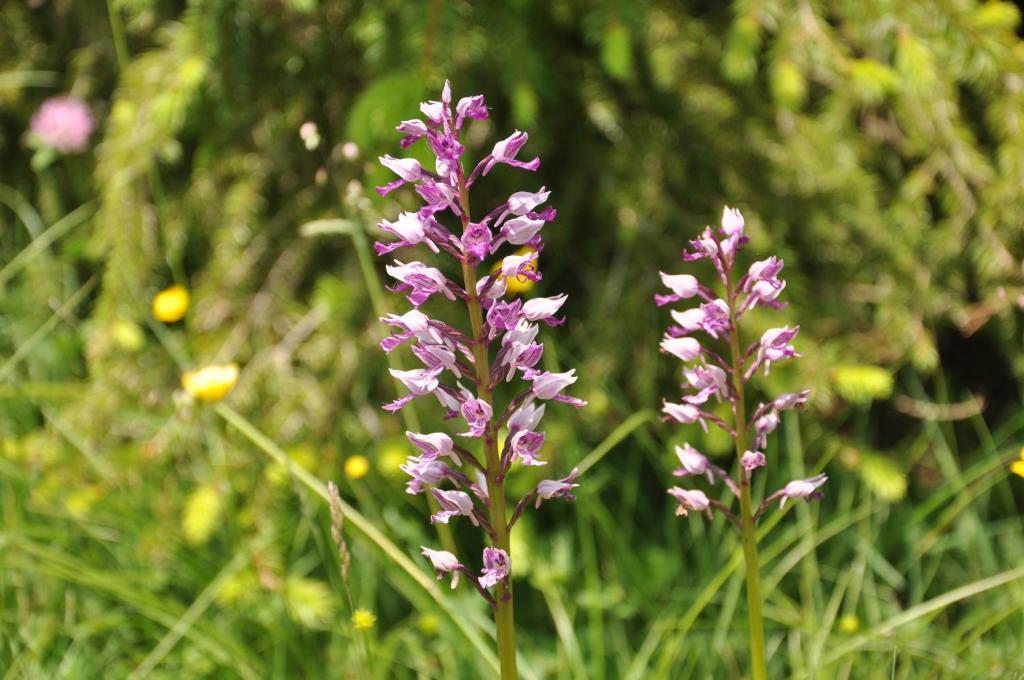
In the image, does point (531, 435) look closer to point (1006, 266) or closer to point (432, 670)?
point (432, 670)

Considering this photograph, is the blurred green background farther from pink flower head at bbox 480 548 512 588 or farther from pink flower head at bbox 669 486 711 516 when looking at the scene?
pink flower head at bbox 480 548 512 588

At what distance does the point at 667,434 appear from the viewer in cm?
307

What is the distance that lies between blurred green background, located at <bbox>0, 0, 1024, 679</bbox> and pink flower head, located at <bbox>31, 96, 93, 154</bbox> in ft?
1.04

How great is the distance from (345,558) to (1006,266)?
210 cm

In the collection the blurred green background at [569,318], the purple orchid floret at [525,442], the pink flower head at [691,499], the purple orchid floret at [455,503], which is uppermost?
the purple orchid floret at [525,442]

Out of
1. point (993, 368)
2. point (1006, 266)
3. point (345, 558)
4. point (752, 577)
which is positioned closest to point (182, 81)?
point (345, 558)

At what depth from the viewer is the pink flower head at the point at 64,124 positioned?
3.46 metres

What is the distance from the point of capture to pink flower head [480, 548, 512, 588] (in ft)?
4.06

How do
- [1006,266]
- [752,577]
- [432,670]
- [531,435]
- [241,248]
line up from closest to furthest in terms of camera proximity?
1. [531,435]
2. [752,577]
3. [432,670]
4. [1006,266]
5. [241,248]

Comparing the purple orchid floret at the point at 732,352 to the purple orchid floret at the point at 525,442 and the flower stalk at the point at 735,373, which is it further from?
the purple orchid floret at the point at 525,442

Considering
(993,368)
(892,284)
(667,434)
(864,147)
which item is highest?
(864,147)

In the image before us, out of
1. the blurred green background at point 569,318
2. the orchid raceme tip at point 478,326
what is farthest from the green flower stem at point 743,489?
the blurred green background at point 569,318

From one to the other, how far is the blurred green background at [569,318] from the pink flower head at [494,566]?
1201 mm

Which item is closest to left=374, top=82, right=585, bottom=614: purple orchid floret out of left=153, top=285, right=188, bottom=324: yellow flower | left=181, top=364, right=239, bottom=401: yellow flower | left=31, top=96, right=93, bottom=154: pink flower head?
left=181, top=364, right=239, bottom=401: yellow flower
